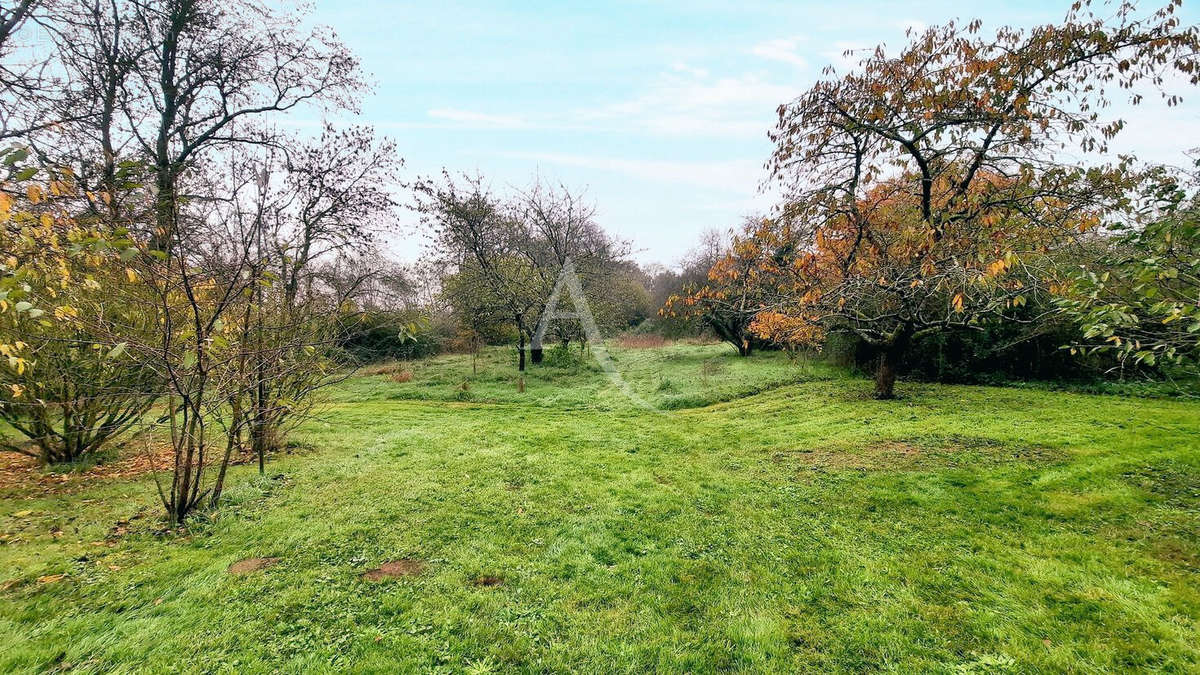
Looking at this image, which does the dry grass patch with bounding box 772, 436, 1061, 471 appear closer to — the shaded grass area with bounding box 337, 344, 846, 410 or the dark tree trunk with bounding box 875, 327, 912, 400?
the dark tree trunk with bounding box 875, 327, 912, 400

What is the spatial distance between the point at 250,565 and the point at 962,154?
10.5 metres

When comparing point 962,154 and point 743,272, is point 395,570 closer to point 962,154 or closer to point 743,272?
point 743,272

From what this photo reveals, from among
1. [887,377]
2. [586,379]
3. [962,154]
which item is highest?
[962,154]

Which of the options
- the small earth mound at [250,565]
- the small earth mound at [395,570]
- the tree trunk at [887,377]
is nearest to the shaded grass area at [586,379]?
the tree trunk at [887,377]

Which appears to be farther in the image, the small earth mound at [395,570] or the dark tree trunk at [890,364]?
the dark tree trunk at [890,364]

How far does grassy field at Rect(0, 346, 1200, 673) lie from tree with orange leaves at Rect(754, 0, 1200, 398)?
2168 millimetres

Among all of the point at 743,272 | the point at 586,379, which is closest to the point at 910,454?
the point at 743,272

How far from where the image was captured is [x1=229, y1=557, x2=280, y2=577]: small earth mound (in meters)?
3.31

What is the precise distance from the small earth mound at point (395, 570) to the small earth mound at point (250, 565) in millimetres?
848

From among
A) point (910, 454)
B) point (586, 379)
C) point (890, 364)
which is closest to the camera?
point (910, 454)

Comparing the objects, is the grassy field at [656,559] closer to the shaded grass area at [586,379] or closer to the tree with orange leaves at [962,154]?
the tree with orange leaves at [962,154]

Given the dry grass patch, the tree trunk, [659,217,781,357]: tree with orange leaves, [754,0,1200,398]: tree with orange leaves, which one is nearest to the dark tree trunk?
the tree trunk

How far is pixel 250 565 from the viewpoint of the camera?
11.3 feet

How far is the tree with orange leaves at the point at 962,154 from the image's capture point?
5.09 m
